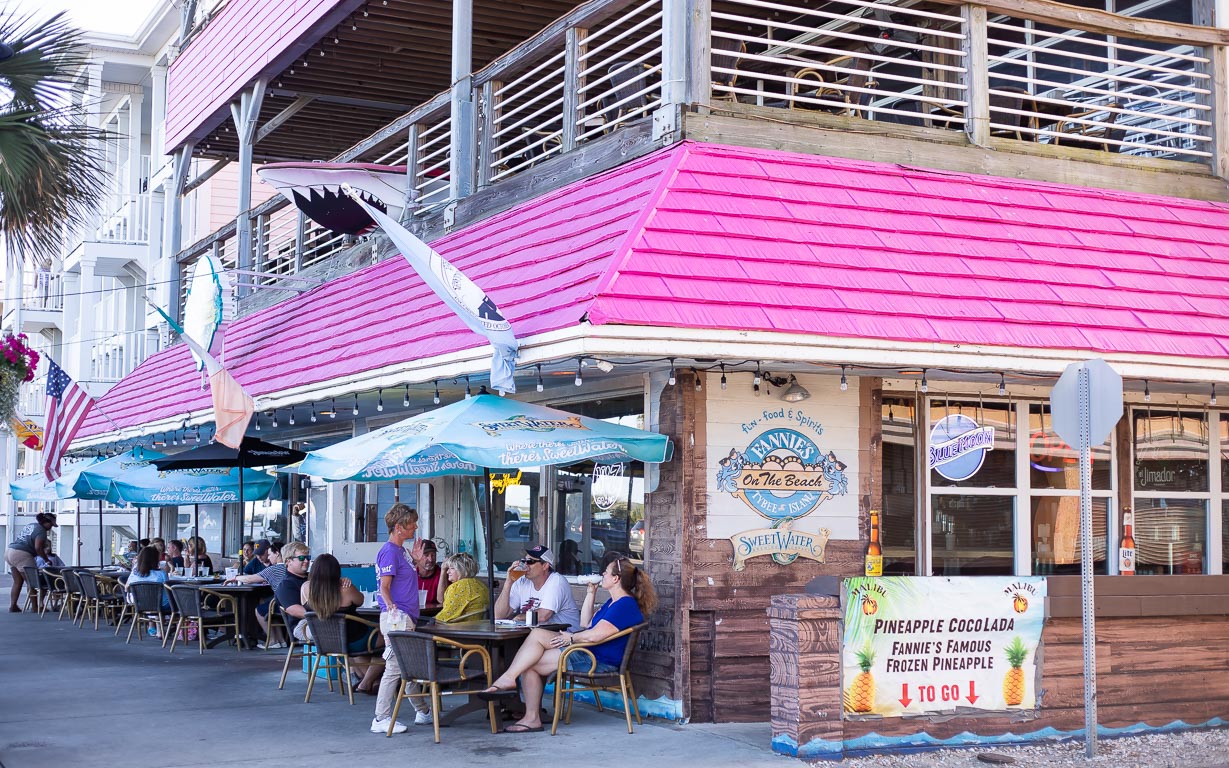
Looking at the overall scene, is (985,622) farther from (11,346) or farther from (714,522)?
(11,346)

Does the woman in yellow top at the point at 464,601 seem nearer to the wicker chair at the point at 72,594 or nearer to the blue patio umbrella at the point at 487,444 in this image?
the blue patio umbrella at the point at 487,444

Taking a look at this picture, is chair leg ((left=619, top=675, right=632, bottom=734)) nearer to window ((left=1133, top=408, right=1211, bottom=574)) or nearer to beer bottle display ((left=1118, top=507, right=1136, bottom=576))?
beer bottle display ((left=1118, top=507, right=1136, bottom=576))

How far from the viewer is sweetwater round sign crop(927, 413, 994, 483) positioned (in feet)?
35.0

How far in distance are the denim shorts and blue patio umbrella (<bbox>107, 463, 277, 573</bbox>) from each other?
763 centimetres

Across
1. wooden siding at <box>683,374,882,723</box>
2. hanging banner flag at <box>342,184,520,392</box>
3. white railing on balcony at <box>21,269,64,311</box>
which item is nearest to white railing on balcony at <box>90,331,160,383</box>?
white railing on balcony at <box>21,269,64,311</box>

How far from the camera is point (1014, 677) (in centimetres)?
936

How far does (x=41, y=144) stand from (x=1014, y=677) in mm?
8812

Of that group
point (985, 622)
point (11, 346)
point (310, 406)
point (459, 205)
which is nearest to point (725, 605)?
point (985, 622)

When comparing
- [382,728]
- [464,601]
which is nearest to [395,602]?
[464,601]

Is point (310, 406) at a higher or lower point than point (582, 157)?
lower

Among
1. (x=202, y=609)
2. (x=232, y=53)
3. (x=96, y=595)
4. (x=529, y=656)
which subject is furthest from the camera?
(x=232, y=53)

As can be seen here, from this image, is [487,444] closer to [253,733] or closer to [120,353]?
[253,733]

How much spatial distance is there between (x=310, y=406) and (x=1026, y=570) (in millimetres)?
7891

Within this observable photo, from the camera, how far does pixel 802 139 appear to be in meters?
10.6
